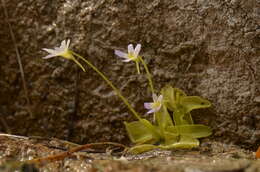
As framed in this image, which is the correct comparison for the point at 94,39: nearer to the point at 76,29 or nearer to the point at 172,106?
the point at 76,29

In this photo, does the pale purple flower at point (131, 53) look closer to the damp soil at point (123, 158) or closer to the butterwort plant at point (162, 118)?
the butterwort plant at point (162, 118)

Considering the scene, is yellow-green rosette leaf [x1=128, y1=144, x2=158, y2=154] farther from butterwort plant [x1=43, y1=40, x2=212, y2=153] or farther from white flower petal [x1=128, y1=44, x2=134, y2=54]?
white flower petal [x1=128, y1=44, x2=134, y2=54]

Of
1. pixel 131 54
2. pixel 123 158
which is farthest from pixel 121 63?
pixel 123 158

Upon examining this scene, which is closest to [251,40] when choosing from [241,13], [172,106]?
[241,13]

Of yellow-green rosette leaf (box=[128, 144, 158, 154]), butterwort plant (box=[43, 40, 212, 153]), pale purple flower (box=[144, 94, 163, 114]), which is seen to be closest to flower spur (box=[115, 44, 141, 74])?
butterwort plant (box=[43, 40, 212, 153])

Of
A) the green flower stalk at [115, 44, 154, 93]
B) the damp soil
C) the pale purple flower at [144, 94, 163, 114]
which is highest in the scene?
the green flower stalk at [115, 44, 154, 93]
